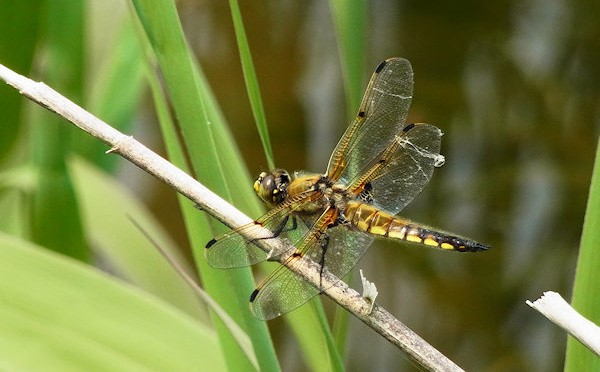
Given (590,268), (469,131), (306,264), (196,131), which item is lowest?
(469,131)

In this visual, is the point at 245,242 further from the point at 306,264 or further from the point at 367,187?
the point at 367,187

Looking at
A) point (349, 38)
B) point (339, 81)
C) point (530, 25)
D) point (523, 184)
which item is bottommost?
point (523, 184)

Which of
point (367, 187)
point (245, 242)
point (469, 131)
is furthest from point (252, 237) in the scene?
point (469, 131)

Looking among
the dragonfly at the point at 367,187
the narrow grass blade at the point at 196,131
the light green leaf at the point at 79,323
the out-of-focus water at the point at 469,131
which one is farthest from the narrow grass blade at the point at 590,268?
the out-of-focus water at the point at 469,131

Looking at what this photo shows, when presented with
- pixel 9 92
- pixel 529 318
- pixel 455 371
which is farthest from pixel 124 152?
pixel 529 318

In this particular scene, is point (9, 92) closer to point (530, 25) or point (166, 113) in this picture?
point (166, 113)

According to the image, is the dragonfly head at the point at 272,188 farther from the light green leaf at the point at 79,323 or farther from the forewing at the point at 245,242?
the light green leaf at the point at 79,323

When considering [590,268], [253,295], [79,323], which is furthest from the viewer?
[79,323]
